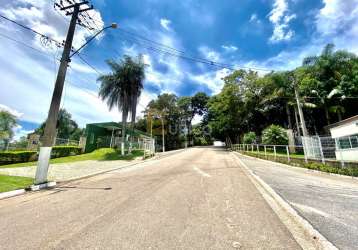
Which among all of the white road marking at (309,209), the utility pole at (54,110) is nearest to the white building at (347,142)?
the white road marking at (309,209)

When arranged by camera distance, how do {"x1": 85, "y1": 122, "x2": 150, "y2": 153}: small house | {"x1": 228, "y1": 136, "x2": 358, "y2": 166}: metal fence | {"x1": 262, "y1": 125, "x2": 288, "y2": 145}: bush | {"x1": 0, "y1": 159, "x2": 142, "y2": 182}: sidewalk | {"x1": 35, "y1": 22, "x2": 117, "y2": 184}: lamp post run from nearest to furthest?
{"x1": 35, "y1": 22, "x2": 117, "y2": 184}: lamp post
{"x1": 0, "y1": 159, "x2": 142, "y2": 182}: sidewalk
{"x1": 228, "y1": 136, "x2": 358, "y2": 166}: metal fence
{"x1": 262, "y1": 125, "x2": 288, "y2": 145}: bush
{"x1": 85, "y1": 122, "x2": 150, "y2": 153}: small house

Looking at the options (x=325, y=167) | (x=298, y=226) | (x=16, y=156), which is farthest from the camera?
(x=16, y=156)

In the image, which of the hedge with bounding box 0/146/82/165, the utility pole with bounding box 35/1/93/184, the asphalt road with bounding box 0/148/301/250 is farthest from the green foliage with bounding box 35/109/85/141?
the asphalt road with bounding box 0/148/301/250

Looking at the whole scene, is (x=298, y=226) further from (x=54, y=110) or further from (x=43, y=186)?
(x=54, y=110)

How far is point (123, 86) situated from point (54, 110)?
14.8 m

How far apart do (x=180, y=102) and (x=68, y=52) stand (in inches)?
2091

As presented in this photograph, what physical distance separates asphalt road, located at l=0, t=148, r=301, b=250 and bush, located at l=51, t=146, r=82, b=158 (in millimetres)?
15914

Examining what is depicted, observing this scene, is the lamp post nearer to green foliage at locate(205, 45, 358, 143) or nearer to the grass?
the grass

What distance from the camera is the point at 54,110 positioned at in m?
8.22

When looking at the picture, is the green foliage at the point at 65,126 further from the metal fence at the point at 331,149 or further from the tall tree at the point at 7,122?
the metal fence at the point at 331,149

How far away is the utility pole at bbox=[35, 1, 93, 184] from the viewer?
7623 mm

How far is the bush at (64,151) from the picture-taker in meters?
19.4

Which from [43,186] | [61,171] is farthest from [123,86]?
[43,186]

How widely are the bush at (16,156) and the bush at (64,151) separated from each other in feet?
7.52
